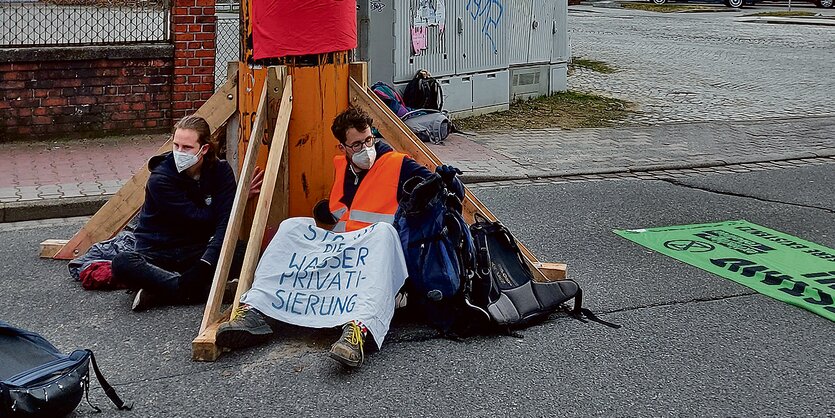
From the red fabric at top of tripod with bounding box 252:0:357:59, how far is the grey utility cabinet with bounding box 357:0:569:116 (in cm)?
557

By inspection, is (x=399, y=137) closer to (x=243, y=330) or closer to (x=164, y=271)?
(x=164, y=271)

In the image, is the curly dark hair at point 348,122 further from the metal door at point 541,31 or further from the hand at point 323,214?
the metal door at point 541,31

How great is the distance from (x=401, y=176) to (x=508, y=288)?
0.81 metres

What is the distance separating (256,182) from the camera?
589 centimetres

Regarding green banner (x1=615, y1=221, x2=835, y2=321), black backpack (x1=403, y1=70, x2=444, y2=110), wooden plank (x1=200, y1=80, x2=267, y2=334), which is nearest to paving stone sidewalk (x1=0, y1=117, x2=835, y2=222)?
black backpack (x1=403, y1=70, x2=444, y2=110)

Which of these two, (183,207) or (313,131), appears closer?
(183,207)

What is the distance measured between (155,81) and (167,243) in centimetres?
503

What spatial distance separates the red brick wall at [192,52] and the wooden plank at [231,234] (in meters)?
4.95

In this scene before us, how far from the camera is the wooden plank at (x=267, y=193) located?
532 cm

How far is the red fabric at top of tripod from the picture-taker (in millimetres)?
5797

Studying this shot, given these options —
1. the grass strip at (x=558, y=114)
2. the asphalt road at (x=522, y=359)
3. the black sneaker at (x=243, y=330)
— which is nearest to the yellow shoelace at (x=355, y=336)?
the asphalt road at (x=522, y=359)

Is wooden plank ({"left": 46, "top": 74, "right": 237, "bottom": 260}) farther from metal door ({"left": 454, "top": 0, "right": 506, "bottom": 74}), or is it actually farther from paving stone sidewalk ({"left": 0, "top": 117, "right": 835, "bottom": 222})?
metal door ({"left": 454, "top": 0, "right": 506, "bottom": 74})

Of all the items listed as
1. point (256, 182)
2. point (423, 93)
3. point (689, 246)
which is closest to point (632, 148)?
point (423, 93)

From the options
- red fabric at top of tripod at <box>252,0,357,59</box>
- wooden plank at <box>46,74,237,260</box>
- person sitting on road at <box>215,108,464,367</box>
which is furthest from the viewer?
wooden plank at <box>46,74,237,260</box>
